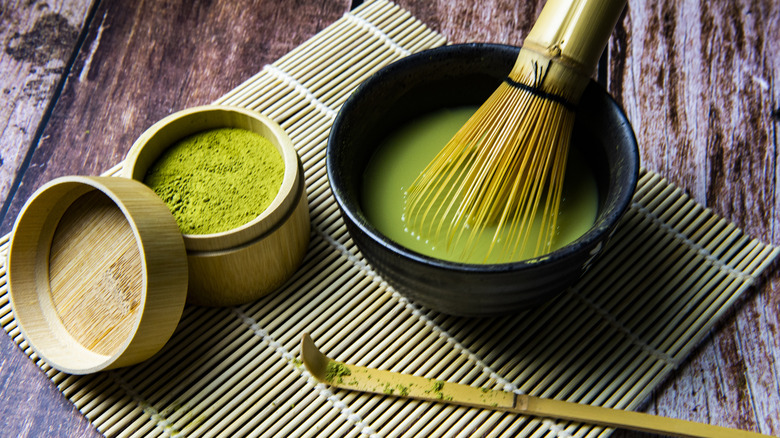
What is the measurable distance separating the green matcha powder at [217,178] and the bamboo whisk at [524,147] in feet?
0.56

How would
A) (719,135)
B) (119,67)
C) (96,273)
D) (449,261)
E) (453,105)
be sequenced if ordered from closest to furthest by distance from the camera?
(449,261) < (96,273) < (453,105) < (719,135) < (119,67)

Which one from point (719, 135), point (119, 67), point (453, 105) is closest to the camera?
point (453, 105)

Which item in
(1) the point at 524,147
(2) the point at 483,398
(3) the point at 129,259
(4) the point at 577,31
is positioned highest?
(4) the point at 577,31

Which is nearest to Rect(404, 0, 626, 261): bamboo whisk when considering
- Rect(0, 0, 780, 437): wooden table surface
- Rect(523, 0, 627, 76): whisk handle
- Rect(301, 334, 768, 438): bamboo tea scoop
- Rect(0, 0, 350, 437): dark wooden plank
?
Rect(523, 0, 627, 76): whisk handle

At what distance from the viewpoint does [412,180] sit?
0.83m

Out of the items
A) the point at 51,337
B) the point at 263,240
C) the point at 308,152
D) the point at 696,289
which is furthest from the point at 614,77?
the point at 51,337

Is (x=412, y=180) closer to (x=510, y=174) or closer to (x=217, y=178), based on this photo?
(x=510, y=174)

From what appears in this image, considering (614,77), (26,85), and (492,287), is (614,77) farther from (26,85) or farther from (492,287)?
(26,85)

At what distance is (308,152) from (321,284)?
21 centimetres

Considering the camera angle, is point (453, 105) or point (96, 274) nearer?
point (96, 274)

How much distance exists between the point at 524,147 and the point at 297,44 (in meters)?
0.49

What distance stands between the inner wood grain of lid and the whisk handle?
489 millimetres

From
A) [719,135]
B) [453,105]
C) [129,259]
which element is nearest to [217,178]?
[129,259]

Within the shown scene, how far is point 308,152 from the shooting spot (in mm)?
987
